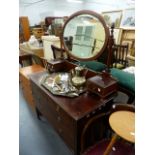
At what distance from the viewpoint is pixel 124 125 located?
78cm

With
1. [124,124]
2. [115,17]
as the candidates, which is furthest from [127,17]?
[124,124]

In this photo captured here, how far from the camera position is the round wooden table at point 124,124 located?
714mm

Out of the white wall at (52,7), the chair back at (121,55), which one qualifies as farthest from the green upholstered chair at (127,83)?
the white wall at (52,7)

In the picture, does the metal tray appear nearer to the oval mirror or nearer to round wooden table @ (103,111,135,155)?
the oval mirror

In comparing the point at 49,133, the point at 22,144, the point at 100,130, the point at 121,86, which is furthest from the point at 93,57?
the point at 22,144

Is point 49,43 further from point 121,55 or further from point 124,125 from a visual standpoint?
point 124,125

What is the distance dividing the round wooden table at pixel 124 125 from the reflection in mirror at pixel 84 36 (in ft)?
1.93

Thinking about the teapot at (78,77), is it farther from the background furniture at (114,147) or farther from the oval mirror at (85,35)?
the background furniture at (114,147)

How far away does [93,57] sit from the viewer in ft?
4.25

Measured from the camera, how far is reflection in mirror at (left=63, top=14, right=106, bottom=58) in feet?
4.09

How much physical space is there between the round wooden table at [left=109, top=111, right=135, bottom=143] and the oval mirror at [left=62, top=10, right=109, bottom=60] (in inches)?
22.4
